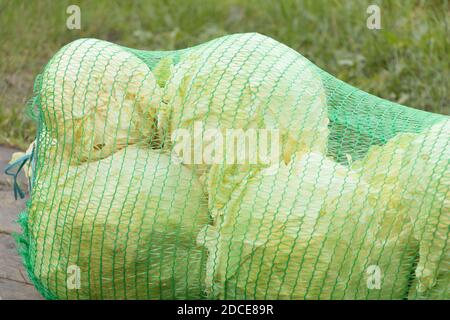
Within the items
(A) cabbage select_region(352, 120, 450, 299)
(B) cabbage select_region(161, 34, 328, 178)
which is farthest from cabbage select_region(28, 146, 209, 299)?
(A) cabbage select_region(352, 120, 450, 299)

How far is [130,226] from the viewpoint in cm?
229

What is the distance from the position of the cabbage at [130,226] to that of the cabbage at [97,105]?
0.07m

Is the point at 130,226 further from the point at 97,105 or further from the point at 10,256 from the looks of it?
the point at 10,256

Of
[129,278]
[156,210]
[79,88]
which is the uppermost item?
[79,88]

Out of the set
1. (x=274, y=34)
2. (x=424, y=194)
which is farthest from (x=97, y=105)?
(x=274, y=34)

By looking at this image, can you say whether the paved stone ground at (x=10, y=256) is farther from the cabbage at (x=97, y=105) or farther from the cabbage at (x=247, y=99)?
the cabbage at (x=247, y=99)

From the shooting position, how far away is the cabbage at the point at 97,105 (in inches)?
95.5

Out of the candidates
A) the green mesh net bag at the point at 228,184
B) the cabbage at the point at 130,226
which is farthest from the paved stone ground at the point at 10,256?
the cabbage at the point at 130,226

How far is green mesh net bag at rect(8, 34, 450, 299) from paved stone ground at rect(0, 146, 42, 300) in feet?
0.42

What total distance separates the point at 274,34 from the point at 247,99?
113 inches

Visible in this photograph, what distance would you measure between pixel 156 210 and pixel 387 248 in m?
0.70
